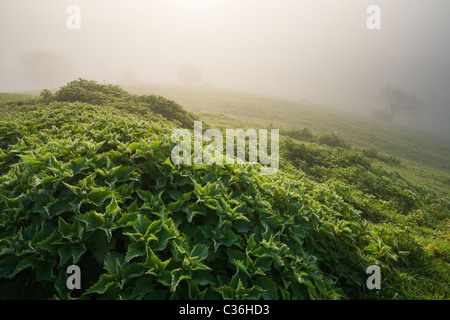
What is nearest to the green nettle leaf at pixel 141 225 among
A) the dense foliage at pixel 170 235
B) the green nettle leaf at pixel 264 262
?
the dense foliage at pixel 170 235

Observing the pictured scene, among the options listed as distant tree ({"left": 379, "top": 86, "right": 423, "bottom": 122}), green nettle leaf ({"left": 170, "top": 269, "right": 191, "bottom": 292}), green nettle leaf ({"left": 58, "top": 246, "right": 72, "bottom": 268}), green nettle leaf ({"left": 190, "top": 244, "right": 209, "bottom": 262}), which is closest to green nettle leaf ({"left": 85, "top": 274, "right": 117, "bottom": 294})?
green nettle leaf ({"left": 58, "top": 246, "right": 72, "bottom": 268})

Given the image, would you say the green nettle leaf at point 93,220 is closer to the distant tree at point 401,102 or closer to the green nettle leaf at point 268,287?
the green nettle leaf at point 268,287

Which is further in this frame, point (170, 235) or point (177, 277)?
point (170, 235)

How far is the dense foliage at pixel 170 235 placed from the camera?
2689mm

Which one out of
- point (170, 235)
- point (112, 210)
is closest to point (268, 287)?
point (170, 235)

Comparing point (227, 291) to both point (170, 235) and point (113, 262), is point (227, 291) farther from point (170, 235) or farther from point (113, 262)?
point (113, 262)

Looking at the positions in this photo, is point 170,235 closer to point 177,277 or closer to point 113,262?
point 177,277

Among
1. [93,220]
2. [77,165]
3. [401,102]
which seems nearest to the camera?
[93,220]

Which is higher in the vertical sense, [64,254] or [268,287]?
[64,254]

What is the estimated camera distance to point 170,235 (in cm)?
292

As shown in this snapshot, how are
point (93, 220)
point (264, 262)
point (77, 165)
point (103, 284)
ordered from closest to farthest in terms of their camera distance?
1. point (103, 284)
2. point (93, 220)
3. point (264, 262)
4. point (77, 165)

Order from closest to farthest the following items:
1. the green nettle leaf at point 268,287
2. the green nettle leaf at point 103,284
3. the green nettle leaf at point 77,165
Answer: the green nettle leaf at point 103,284 → the green nettle leaf at point 268,287 → the green nettle leaf at point 77,165

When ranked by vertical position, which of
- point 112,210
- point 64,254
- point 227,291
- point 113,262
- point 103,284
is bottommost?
point 227,291
